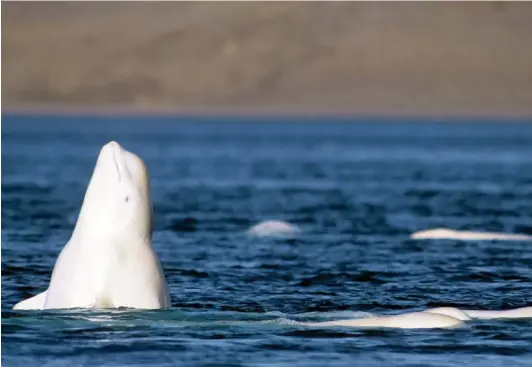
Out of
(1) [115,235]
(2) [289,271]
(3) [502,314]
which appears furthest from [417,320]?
(2) [289,271]

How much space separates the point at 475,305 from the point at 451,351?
4444 millimetres

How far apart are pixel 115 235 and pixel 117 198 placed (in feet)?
1.30

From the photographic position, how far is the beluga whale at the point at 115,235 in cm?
1841

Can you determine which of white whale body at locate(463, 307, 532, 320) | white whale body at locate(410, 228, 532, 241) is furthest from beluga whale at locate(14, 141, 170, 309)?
white whale body at locate(410, 228, 532, 241)

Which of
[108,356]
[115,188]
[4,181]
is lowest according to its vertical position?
[108,356]

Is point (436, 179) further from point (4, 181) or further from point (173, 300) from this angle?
point (173, 300)

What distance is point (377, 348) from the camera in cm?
1847

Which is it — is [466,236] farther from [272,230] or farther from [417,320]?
[417,320]

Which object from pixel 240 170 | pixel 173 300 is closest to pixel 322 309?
pixel 173 300

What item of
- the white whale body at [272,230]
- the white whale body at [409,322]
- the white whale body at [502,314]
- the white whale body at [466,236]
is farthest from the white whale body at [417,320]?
the white whale body at [272,230]

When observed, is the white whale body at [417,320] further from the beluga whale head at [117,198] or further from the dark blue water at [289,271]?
the beluga whale head at [117,198]

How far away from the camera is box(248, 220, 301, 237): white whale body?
3369cm

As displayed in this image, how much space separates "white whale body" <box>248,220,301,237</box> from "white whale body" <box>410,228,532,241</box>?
2.56m

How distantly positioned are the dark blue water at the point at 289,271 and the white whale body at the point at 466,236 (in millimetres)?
580
